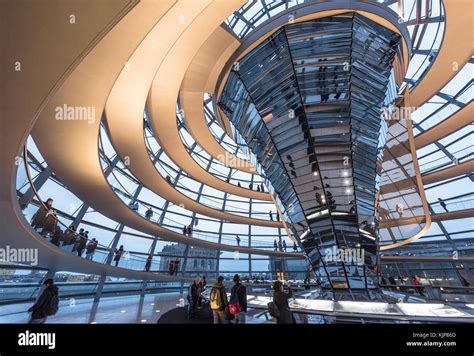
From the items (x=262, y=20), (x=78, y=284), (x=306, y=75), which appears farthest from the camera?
(x=78, y=284)

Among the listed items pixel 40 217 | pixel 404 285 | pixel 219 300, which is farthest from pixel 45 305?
pixel 404 285

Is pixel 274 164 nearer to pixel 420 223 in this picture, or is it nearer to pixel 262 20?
pixel 262 20

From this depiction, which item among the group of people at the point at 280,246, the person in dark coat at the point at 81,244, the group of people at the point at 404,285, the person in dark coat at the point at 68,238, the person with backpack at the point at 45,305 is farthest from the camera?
the group of people at the point at 280,246

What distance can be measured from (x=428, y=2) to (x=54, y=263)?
20.5m

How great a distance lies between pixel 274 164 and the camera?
40.4 feet

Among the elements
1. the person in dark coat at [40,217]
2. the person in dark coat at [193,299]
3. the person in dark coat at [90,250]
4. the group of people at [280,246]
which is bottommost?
the person in dark coat at [193,299]

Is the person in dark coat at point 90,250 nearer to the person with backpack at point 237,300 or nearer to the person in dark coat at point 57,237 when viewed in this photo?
the person in dark coat at point 57,237

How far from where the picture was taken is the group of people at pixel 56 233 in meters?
8.55

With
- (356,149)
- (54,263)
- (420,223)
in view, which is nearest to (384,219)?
(420,223)

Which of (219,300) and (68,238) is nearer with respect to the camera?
(219,300)

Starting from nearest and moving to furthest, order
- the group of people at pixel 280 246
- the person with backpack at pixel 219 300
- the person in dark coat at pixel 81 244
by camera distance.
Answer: the person with backpack at pixel 219 300, the person in dark coat at pixel 81 244, the group of people at pixel 280 246

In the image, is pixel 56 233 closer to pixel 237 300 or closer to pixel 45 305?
pixel 45 305

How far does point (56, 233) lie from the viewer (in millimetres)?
9648

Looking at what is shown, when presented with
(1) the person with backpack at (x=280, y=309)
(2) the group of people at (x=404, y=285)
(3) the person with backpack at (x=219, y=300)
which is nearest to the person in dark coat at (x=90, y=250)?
(3) the person with backpack at (x=219, y=300)
